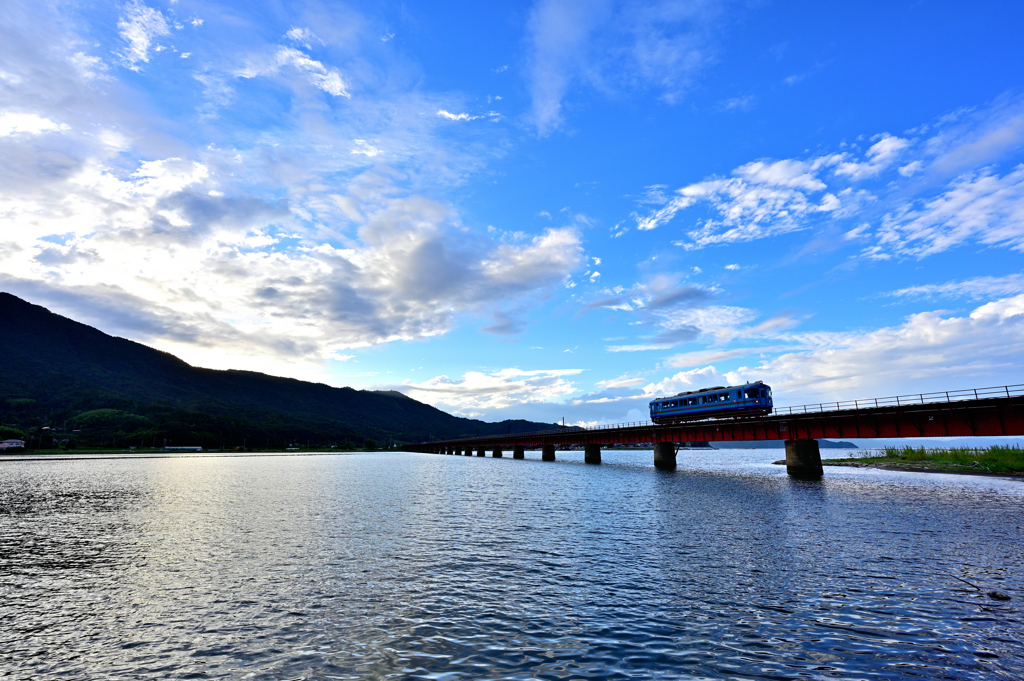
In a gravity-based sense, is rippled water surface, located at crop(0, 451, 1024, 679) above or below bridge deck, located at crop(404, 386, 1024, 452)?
below

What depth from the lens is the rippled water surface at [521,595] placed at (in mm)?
11531

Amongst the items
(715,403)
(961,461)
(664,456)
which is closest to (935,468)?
(961,461)

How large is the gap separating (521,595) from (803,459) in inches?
2741

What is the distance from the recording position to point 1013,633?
12.9m

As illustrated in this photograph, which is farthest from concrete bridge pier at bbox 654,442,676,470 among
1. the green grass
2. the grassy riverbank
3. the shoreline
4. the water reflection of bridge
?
the green grass

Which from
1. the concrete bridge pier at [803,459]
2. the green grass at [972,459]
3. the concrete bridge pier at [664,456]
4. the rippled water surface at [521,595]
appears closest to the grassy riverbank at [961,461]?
the green grass at [972,459]

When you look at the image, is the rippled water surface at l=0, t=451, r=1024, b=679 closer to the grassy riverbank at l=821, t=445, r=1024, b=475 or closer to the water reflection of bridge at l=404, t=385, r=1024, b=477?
the water reflection of bridge at l=404, t=385, r=1024, b=477

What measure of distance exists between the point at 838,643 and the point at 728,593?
14.4 feet

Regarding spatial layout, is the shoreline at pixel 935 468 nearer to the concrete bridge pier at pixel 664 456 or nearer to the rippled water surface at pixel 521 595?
the concrete bridge pier at pixel 664 456

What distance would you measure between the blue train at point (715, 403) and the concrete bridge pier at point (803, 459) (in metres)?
6.14

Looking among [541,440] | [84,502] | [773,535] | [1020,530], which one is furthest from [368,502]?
[541,440]

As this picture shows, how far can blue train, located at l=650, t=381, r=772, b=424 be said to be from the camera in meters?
73.8

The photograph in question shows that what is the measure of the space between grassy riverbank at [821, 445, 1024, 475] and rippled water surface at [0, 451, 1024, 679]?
4705 centimetres

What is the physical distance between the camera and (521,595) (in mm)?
16609
